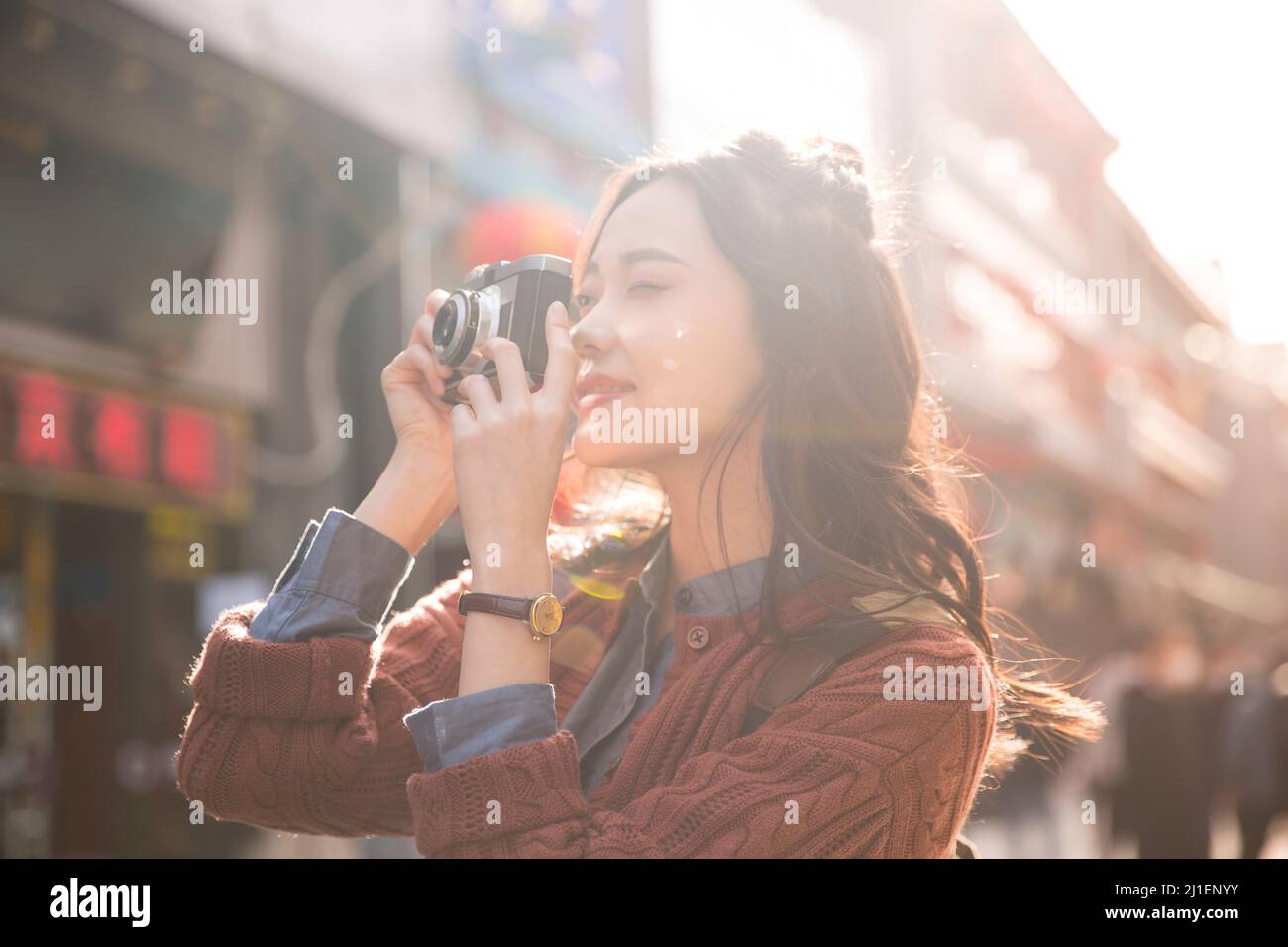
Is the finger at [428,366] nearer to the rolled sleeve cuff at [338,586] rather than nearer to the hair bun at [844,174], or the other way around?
the rolled sleeve cuff at [338,586]

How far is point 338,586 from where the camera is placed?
1.49 m

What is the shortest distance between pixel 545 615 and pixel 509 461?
0.57 feet

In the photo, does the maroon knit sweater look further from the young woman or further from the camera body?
the camera body

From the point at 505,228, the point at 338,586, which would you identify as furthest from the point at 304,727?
the point at 505,228

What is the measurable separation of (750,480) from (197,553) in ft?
3.89

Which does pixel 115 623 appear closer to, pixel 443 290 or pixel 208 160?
pixel 208 160

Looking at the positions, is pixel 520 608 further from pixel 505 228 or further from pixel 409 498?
pixel 505 228

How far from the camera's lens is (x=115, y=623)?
645cm

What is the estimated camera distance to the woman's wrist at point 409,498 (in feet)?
5.05

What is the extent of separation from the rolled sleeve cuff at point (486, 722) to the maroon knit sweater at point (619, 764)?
3 cm

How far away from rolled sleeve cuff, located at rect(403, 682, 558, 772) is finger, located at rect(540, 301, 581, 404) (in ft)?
1.07

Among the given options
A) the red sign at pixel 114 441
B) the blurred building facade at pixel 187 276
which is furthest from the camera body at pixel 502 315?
the red sign at pixel 114 441

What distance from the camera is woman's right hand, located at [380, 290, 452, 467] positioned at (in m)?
1.58
